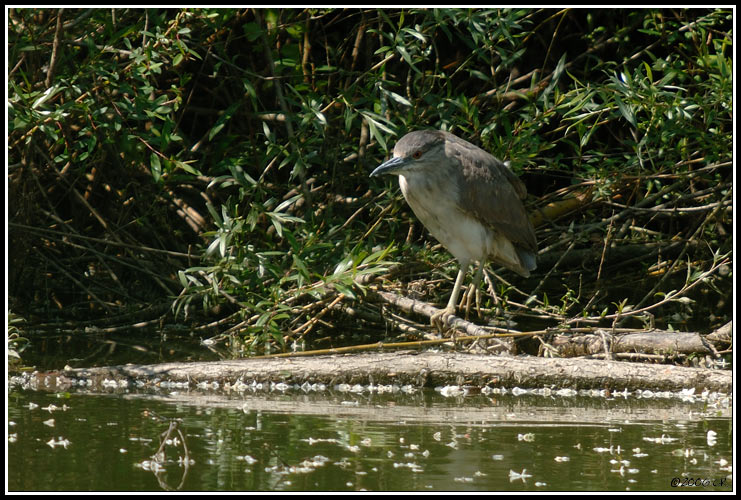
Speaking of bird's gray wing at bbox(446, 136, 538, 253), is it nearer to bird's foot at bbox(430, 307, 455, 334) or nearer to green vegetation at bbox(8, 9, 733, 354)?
green vegetation at bbox(8, 9, 733, 354)

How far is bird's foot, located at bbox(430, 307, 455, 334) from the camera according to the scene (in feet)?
20.5

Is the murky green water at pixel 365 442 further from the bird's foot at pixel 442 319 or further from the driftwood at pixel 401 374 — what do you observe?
the bird's foot at pixel 442 319

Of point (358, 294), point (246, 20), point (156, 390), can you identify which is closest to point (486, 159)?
point (358, 294)

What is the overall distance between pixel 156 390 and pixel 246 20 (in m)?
3.37

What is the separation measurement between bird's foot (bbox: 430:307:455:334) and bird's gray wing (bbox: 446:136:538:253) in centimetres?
69

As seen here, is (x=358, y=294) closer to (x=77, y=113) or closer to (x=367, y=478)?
(x=77, y=113)

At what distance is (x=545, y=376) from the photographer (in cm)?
525

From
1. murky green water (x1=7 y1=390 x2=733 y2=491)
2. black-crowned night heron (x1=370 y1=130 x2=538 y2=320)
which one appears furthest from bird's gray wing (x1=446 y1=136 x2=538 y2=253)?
murky green water (x1=7 y1=390 x2=733 y2=491)

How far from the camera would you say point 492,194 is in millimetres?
6508

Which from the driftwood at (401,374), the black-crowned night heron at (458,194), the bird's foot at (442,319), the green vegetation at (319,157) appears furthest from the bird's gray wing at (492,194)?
the driftwood at (401,374)

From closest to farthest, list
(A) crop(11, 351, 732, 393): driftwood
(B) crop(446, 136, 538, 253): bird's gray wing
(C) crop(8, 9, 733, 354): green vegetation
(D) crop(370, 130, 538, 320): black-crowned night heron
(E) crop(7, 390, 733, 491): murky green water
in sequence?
(E) crop(7, 390, 733, 491): murky green water < (A) crop(11, 351, 732, 393): driftwood < (C) crop(8, 9, 733, 354): green vegetation < (D) crop(370, 130, 538, 320): black-crowned night heron < (B) crop(446, 136, 538, 253): bird's gray wing

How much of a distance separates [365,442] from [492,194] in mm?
2828

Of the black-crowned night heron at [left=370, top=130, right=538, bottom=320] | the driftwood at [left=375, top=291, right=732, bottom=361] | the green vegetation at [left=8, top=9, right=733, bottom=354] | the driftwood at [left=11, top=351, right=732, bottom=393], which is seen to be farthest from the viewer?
the black-crowned night heron at [left=370, top=130, right=538, bottom=320]

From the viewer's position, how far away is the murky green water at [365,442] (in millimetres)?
3531
